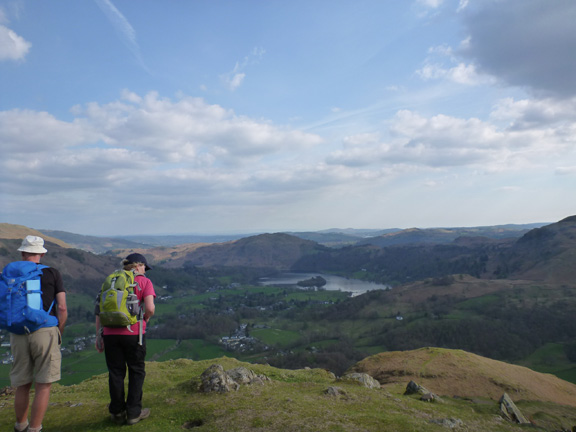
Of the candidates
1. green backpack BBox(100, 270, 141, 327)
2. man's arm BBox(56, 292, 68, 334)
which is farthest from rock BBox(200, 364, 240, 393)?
man's arm BBox(56, 292, 68, 334)

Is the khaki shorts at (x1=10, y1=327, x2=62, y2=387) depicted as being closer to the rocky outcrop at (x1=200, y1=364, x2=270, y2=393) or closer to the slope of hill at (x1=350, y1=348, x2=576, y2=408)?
the rocky outcrop at (x1=200, y1=364, x2=270, y2=393)

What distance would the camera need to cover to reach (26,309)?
7625 mm

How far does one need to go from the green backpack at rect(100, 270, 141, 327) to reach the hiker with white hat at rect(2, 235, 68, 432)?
122 cm

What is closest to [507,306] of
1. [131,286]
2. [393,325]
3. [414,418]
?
[393,325]

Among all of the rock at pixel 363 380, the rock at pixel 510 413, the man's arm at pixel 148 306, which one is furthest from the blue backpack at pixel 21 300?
the rock at pixel 510 413

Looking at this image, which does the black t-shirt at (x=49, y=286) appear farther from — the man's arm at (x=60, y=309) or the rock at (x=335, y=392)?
the rock at (x=335, y=392)

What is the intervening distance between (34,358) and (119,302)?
2.39 metres

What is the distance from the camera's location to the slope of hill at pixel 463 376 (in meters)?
22.0

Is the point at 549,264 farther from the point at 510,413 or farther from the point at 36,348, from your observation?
the point at 36,348

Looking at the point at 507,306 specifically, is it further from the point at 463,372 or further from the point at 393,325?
the point at 463,372

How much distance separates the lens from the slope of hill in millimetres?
22047

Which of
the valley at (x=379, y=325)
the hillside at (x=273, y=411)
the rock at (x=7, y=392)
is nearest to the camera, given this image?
the hillside at (x=273, y=411)

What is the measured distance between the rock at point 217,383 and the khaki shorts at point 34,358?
5.16 metres

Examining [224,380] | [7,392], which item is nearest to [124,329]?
[224,380]
